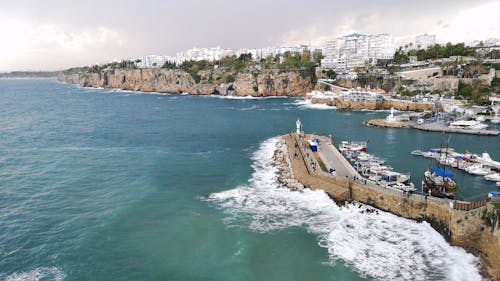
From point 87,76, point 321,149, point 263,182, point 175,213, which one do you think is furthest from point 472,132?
point 87,76

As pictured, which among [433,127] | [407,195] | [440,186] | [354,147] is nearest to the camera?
[407,195]

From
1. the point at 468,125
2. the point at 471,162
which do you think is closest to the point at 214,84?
the point at 468,125

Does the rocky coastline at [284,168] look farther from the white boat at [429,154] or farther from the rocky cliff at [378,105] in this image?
the rocky cliff at [378,105]

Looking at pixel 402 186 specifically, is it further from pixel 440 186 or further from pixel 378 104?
pixel 378 104

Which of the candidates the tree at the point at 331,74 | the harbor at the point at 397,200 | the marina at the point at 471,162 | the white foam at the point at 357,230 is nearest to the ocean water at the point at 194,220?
the white foam at the point at 357,230

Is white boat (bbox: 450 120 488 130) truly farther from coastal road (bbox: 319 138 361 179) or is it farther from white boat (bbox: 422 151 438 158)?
coastal road (bbox: 319 138 361 179)

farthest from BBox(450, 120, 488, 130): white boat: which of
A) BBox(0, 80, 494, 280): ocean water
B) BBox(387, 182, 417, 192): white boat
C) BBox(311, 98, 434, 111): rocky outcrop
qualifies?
BBox(387, 182, 417, 192): white boat
